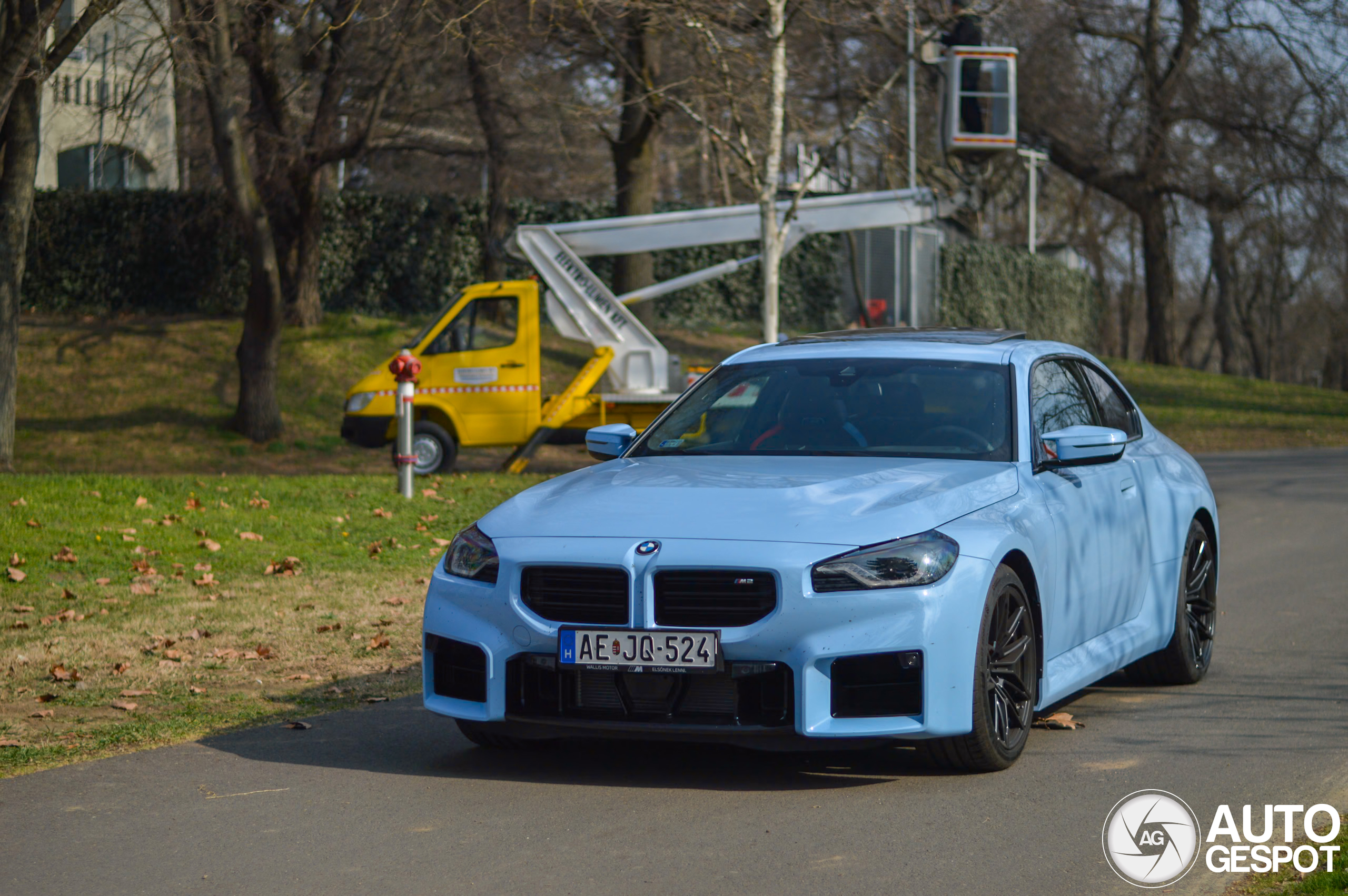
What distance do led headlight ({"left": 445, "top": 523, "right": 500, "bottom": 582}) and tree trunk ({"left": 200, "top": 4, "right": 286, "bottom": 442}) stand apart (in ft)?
43.6

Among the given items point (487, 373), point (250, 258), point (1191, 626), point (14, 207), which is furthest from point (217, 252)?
point (1191, 626)

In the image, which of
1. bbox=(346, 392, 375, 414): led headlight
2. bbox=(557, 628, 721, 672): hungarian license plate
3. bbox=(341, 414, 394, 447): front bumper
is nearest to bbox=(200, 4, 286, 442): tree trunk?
bbox=(346, 392, 375, 414): led headlight

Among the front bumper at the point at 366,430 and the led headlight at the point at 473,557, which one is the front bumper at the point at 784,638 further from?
the front bumper at the point at 366,430

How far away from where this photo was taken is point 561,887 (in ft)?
14.4

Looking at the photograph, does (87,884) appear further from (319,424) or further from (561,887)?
(319,424)

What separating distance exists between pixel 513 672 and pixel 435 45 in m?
18.2

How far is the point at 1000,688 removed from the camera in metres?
5.67

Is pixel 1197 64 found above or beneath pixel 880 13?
above

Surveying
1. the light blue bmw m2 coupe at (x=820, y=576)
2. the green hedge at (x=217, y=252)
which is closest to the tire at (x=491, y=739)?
the light blue bmw m2 coupe at (x=820, y=576)

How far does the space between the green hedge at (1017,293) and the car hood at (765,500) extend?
99.2ft

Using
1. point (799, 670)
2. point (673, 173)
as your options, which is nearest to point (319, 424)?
point (799, 670)

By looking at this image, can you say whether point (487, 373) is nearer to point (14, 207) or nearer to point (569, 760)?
point (14, 207)

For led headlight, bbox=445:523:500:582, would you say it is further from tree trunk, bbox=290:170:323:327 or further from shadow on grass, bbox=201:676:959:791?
tree trunk, bbox=290:170:323:327

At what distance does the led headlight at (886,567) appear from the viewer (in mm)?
5203
